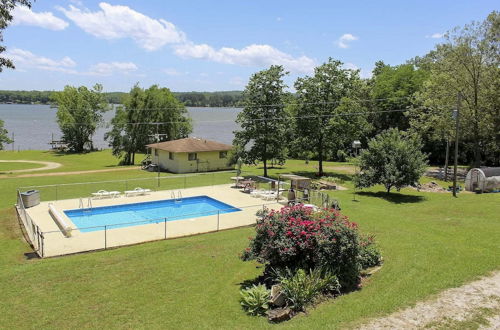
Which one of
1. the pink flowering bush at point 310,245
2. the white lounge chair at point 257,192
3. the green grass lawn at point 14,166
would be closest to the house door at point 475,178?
the white lounge chair at point 257,192

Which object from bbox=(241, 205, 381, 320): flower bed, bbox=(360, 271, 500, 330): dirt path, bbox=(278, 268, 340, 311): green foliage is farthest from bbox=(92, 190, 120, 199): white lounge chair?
bbox=(360, 271, 500, 330): dirt path

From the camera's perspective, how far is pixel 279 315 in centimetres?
921

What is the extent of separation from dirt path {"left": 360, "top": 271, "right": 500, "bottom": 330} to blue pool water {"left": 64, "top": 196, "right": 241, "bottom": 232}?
43.1 feet

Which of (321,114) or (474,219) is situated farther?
(321,114)

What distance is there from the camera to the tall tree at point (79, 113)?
2835 inches

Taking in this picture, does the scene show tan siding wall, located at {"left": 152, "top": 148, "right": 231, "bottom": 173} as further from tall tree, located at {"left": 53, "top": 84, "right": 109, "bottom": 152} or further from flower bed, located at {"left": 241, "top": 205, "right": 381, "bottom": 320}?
tall tree, located at {"left": 53, "top": 84, "right": 109, "bottom": 152}

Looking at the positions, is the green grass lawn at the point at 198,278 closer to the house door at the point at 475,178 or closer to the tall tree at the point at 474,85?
the house door at the point at 475,178

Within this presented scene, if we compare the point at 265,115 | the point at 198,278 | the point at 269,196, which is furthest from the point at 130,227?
the point at 265,115

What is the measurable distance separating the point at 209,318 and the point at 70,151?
229 feet

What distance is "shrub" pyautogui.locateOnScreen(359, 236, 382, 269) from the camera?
1165 cm

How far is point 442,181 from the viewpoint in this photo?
3712cm

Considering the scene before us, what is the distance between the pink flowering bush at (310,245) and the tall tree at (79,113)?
68.8 metres

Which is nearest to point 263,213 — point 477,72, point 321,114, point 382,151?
point 382,151

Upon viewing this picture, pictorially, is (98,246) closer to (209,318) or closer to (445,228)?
(209,318)
